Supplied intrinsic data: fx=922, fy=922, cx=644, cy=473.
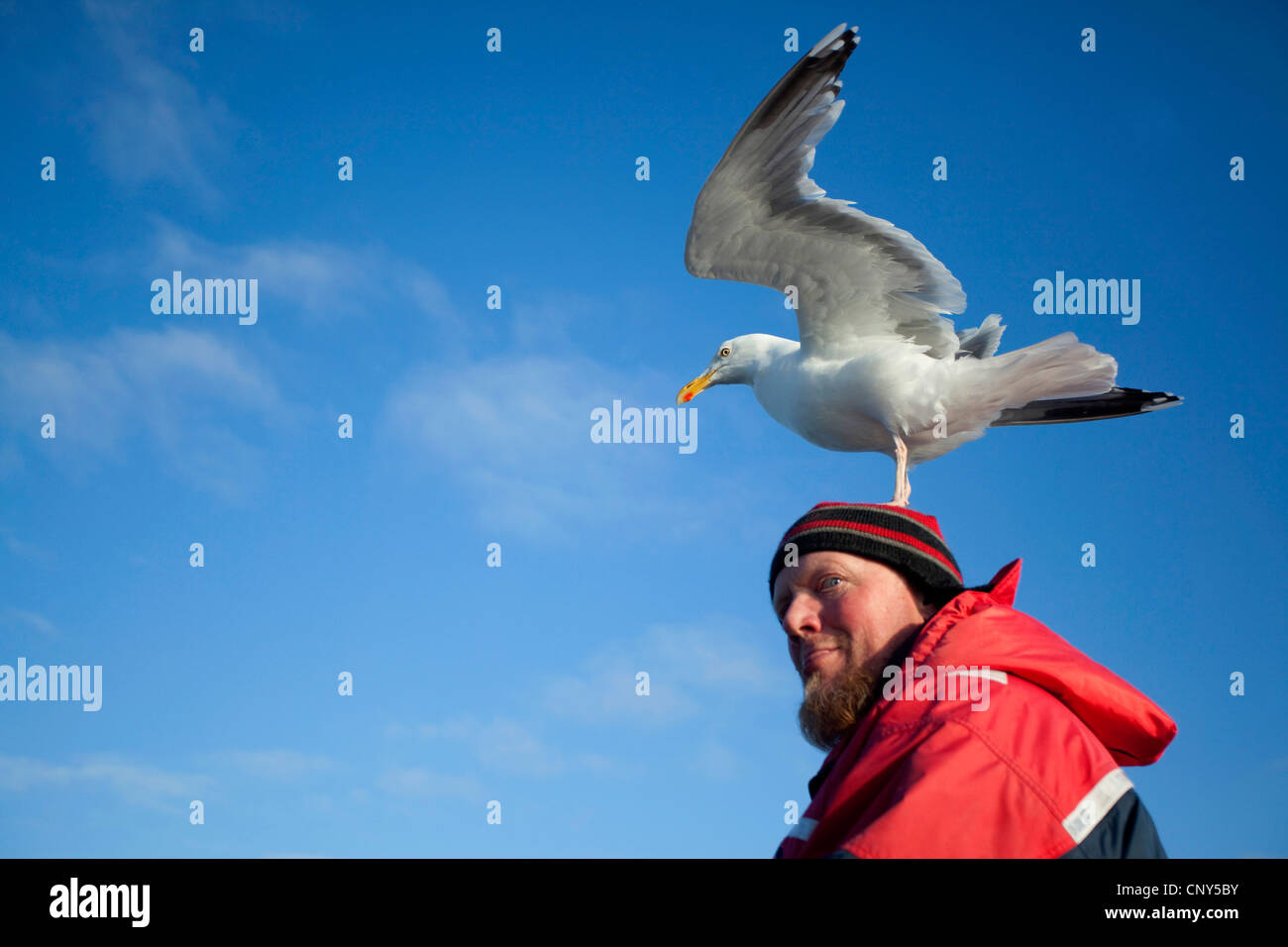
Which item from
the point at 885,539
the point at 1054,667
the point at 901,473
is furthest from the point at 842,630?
the point at 901,473

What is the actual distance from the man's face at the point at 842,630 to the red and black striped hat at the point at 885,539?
34mm

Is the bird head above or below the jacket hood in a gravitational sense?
above

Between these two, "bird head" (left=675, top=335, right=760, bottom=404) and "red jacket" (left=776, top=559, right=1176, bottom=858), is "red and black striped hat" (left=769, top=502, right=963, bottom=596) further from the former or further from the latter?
"bird head" (left=675, top=335, right=760, bottom=404)

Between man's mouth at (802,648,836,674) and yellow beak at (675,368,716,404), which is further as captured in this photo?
yellow beak at (675,368,716,404)

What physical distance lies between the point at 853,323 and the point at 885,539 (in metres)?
3.75

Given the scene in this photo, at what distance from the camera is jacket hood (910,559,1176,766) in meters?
1.85

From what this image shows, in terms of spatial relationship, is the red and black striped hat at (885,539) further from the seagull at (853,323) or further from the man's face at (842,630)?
the seagull at (853,323)

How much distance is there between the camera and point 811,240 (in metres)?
5.76

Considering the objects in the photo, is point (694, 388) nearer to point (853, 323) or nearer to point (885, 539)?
point (853, 323)

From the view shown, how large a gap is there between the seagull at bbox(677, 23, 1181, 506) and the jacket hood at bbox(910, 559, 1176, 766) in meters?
3.27

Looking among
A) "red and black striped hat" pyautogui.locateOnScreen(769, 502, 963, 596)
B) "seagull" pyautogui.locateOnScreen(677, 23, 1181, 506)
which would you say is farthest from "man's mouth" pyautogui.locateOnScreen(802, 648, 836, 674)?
"seagull" pyautogui.locateOnScreen(677, 23, 1181, 506)

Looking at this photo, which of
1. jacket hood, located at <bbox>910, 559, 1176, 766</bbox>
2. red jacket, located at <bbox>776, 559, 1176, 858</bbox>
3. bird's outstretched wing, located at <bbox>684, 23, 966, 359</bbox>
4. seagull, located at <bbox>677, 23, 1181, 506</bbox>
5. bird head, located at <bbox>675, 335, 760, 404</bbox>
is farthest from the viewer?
bird head, located at <bbox>675, 335, 760, 404</bbox>
